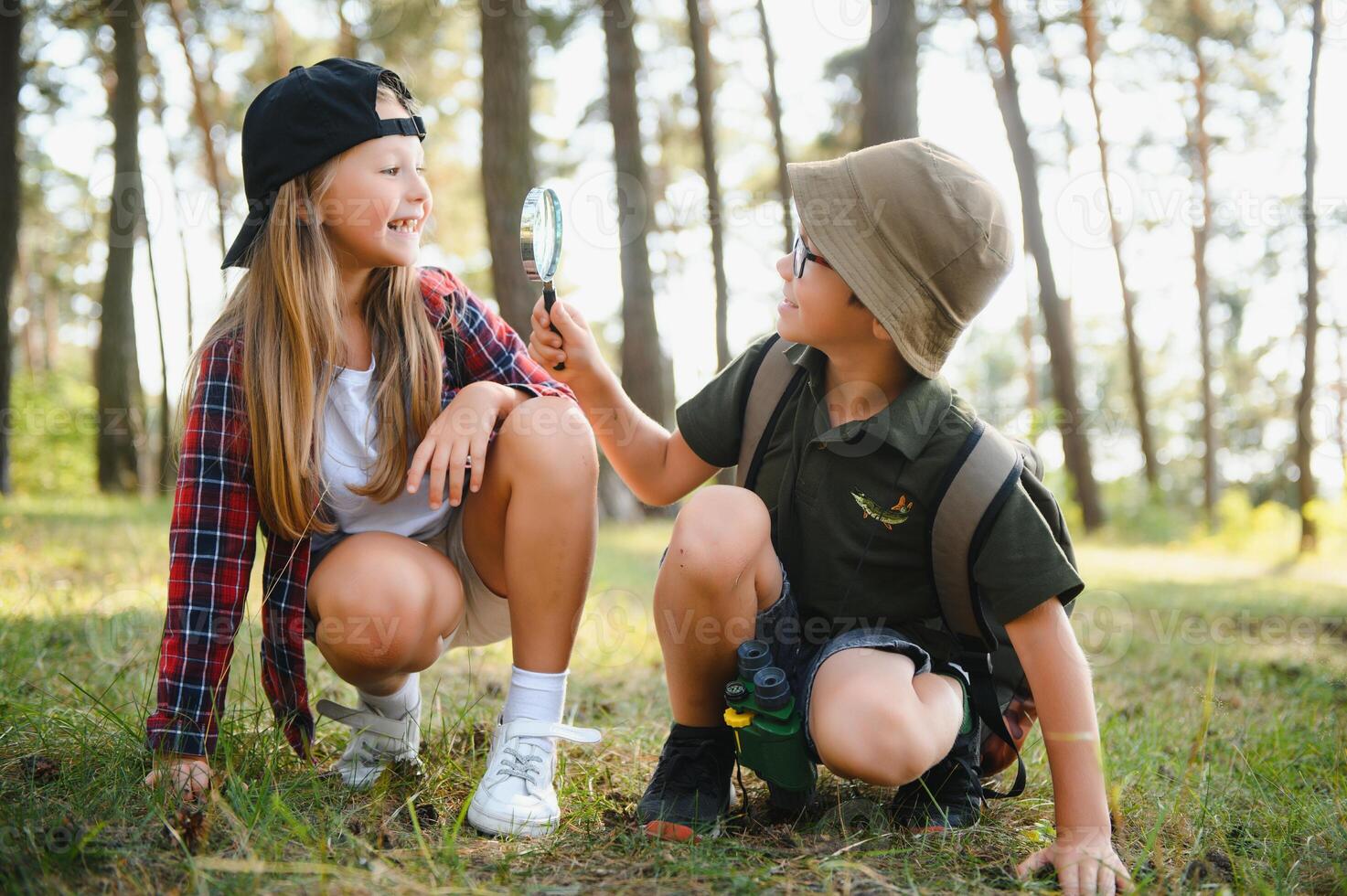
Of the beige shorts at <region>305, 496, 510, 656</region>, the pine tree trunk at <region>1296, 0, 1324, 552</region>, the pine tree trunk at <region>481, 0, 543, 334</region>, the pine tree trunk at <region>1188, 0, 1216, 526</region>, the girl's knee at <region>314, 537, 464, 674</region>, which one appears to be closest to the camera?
the girl's knee at <region>314, 537, 464, 674</region>

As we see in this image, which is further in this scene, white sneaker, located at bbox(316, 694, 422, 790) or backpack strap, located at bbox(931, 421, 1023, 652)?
white sneaker, located at bbox(316, 694, 422, 790)

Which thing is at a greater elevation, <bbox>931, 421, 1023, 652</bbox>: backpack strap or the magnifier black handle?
the magnifier black handle

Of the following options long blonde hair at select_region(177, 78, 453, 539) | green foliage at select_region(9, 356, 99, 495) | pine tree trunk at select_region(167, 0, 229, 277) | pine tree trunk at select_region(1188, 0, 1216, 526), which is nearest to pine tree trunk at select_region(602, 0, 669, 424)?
pine tree trunk at select_region(167, 0, 229, 277)

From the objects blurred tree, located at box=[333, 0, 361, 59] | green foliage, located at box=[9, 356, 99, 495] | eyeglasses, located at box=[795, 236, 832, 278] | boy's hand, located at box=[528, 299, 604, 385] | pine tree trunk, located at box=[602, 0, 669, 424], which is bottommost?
green foliage, located at box=[9, 356, 99, 495]

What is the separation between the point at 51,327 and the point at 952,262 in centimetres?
2816

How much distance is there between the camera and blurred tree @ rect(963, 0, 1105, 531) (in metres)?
11.3

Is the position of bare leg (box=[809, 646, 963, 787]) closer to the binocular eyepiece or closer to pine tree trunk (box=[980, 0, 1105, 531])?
the binocular eyepiece

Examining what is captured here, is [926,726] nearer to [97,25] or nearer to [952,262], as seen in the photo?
[952,262]

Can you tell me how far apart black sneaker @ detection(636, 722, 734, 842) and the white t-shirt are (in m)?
0.67

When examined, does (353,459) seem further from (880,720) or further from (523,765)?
(880,720)

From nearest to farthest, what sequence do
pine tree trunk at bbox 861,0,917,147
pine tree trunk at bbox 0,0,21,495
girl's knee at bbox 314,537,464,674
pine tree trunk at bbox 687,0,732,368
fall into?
girl's knee at bbox 314,537,464,674, pine tree trunk at bbox 861,0,917,147, pine tree trunk at bbox 0,0,21,495, pine tree trunk at bbox 687,0,732,368

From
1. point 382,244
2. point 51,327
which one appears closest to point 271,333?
point 382,244

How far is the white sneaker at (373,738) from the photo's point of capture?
2031 mm

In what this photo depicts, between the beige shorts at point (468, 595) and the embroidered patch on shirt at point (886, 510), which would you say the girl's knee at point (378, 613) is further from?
the embroidered patch on shirt at point (886, 510)
